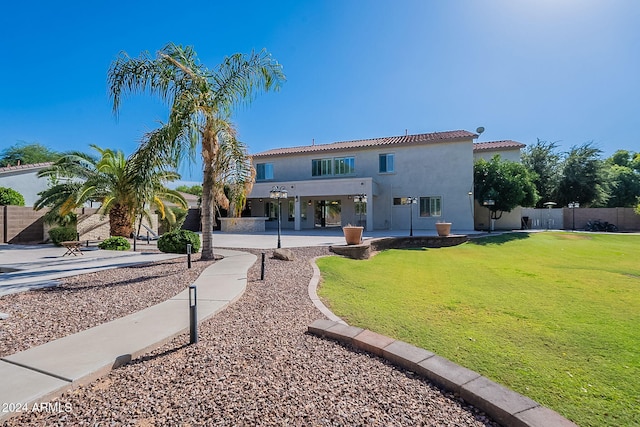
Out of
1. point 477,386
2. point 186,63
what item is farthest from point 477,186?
point 477,386

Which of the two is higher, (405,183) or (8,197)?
(405,183)

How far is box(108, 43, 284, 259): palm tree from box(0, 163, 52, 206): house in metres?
18.8

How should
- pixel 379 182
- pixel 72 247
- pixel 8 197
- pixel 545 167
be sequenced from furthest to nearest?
1. pixel 545 167
2. pixel 379 182
3. pixel 8 197
4. pixel 72 247

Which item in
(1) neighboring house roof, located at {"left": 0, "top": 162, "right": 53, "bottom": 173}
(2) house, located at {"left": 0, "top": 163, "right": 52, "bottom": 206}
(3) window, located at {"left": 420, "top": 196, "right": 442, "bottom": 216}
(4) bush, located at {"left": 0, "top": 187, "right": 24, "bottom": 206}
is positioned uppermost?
(1) neighboring house roof, located at {"left": 0, "top": 162, "right": 53, "bottom": 173}

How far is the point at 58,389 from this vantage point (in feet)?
9.29

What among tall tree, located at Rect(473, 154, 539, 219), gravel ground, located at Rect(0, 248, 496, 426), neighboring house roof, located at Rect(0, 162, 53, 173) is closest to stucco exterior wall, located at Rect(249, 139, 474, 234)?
tall tree, located at Rect(473, 154, 539, 219)

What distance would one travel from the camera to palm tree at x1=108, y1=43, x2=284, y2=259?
31.1 ft

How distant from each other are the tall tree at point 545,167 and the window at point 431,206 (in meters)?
14.3

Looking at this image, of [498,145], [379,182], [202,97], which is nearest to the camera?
[202,97]

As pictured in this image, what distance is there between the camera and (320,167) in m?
28.1

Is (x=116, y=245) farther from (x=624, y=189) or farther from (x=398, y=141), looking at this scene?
(x=624, y=189)

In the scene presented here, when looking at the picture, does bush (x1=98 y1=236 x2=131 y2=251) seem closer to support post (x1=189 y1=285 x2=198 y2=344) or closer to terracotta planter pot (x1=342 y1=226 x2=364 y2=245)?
terracotta planter pot (x1=342 y1=226 x2=364 y2=245)

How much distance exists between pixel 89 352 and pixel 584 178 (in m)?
39.9

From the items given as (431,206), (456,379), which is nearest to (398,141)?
(431,206)
